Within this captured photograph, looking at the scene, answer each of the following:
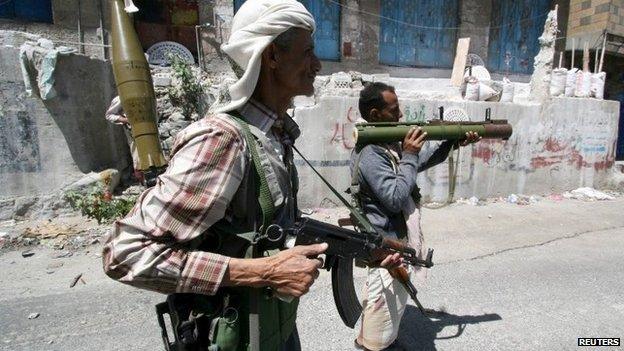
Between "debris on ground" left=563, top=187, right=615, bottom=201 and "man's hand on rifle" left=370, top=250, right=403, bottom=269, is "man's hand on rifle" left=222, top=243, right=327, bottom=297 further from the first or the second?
"debris on ground" left=563, top=187, right=615, bottom=201

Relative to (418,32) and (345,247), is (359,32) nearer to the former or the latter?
(418,32)

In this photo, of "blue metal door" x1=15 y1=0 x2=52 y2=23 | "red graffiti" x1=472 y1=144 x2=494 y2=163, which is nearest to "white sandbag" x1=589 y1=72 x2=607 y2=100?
"red graffiti" x1=472 y1=144 x2=494 y2=163

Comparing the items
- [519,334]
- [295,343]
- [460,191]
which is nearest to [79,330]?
[295,343]

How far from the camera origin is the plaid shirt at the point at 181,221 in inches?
34.9

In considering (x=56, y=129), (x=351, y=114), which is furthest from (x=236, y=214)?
(x=56, y=129)

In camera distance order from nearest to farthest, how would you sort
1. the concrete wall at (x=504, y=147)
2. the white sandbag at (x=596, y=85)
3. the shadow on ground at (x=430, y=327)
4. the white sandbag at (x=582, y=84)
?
the shadow on ground at (x=430, y=327), the concrete wall at (x=504, y=147), the white sandbag at (x=582, y=84), the white sandbag at (x=596, y=85)

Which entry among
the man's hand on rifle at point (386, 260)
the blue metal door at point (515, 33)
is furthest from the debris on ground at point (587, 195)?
the man's hand on rifle at point (386, 260)

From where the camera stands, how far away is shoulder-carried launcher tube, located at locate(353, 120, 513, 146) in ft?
5.97

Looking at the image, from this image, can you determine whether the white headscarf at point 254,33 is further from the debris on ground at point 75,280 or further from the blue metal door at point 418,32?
the blue metal door at point 418,32

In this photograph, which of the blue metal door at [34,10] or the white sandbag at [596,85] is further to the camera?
the white sandbag at [596,85]

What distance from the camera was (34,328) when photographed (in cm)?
251

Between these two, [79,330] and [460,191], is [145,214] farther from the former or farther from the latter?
[460,191]

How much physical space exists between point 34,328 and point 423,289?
9.24 ft

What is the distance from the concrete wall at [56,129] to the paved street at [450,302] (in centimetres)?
111
